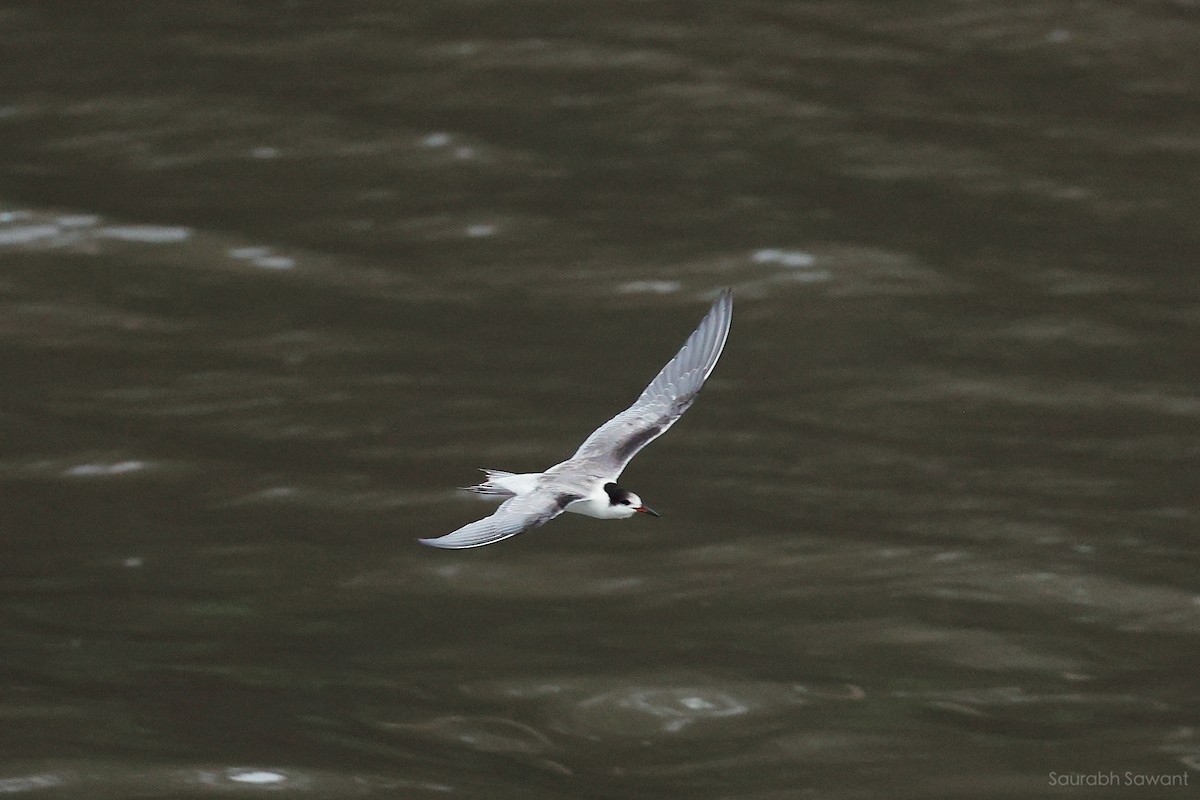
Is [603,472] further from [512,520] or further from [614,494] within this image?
[512,520]

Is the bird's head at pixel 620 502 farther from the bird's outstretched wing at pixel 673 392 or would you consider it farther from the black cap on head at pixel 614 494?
the bird's outstretched wing at pixel 673 392

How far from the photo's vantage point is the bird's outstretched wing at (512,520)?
7.30 m

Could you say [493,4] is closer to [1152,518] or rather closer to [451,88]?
[451,88]

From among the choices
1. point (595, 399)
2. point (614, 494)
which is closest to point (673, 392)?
point (614, 494)

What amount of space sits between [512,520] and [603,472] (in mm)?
1388

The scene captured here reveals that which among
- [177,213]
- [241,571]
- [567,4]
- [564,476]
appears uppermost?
[567,4]

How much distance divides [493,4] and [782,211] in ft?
14.6

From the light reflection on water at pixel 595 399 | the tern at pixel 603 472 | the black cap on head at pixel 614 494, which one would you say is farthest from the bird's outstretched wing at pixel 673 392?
the light reflection on water at pixel 595 399

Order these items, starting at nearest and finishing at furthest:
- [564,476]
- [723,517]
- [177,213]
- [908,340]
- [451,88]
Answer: [564,476] < [723,517] < [908,340] < [177,213] < [451,88]

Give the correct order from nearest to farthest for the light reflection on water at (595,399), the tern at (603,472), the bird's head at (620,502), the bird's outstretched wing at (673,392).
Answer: the tern at (603,472) → the bird's head at (620,502) → the bird's outstretched wing at (673,392) → the light reflection on water at (595,399)

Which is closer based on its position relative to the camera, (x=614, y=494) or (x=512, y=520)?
(x=512, y=520)

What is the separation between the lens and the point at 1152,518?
1196 cm

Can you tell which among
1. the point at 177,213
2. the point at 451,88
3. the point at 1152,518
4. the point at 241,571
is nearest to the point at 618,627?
the point at 241,571

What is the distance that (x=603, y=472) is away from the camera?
29.7 ft
